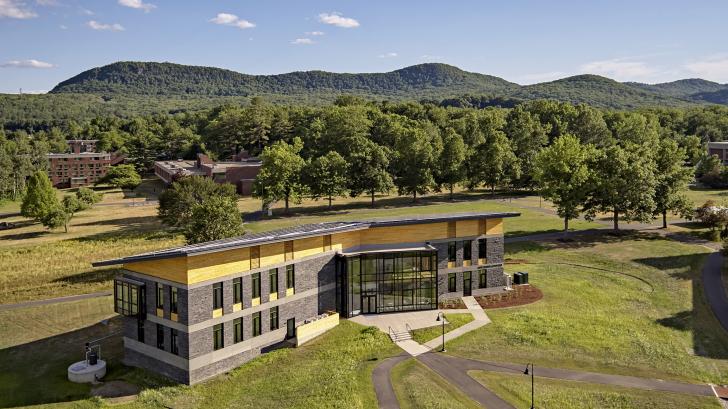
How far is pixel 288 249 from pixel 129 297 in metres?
11.1

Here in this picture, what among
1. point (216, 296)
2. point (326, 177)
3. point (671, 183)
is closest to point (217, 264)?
point (216, 296)

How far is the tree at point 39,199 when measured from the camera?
85037mm

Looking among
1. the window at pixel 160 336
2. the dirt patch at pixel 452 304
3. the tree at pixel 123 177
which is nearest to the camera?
the window at pixel 160 336

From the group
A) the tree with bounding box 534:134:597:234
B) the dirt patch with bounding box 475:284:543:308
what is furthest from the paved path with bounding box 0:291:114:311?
the tree with bounding box 534:134:597:234

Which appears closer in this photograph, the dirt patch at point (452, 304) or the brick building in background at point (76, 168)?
the dirt patch at point (452, 304)

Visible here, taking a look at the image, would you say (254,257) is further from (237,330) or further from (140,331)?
(140,331)

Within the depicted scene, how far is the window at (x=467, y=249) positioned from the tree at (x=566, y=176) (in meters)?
32.3

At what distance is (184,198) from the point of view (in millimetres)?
76438

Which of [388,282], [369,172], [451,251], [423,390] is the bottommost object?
[423,390]

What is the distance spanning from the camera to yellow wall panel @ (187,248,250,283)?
34.6 m

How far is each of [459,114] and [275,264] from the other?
489 feet

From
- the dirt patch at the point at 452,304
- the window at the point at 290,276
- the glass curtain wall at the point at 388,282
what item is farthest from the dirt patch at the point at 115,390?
the dirt patch at the point at 452,304

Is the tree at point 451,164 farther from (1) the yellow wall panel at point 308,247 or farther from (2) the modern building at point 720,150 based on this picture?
(2) the modern building at point 720,150

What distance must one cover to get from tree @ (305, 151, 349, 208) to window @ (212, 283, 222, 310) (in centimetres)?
6226
